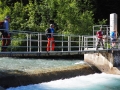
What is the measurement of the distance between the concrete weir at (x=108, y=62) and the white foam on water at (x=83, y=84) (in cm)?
114

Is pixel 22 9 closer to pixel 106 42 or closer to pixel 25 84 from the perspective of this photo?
pixel 106 42

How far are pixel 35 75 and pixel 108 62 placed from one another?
6212 mm

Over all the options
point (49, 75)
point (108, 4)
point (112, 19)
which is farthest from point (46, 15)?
point (49, 75)

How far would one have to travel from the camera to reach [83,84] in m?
16.7

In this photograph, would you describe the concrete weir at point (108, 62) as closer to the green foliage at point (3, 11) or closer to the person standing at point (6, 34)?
the person standing at point (6, 34)

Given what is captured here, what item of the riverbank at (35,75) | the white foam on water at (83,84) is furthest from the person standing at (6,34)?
the white foam on water at (83,84)

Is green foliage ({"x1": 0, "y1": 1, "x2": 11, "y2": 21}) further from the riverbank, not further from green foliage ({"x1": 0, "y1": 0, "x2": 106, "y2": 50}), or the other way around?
the riverbank

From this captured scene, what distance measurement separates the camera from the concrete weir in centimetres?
2028

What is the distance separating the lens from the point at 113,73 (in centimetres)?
2019

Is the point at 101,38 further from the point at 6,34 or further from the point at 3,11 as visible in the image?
the point at 3,11

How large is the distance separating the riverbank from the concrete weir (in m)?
1.49

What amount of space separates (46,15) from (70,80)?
20.2 metres

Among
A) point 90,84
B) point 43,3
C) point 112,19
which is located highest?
point 43,3

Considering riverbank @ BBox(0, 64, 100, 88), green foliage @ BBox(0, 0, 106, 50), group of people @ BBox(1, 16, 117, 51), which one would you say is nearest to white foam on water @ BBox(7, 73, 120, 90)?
riverbank @ BBox(0, 64, 100, 88)
